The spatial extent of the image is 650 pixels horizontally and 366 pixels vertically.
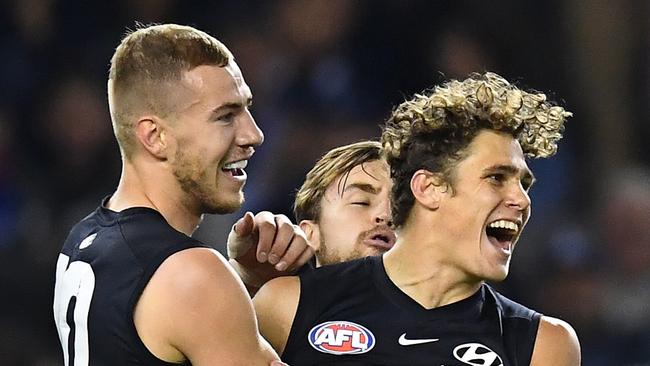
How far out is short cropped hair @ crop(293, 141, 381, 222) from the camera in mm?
3865

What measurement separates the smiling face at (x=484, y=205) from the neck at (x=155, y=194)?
2.51ft

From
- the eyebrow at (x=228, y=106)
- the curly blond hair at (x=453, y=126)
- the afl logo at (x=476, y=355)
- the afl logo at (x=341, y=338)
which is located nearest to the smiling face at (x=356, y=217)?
the curly blond hair at (x=453, y=126)

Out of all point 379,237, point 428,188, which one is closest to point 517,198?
point 428,188

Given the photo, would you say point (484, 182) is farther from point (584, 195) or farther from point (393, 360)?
point (584, 195)

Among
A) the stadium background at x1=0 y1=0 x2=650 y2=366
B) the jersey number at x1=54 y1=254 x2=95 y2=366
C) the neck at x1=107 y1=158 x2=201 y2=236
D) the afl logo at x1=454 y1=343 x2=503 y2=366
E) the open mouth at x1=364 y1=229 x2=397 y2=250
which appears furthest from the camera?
the stadium background at x1=0 y1=0 x2=650 y2=366

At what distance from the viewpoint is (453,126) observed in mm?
3414

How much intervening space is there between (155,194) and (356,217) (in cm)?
94

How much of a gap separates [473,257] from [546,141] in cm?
46

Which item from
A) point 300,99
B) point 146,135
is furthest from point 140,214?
point 300,99

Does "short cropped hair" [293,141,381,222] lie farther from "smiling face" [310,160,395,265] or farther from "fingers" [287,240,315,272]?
"fingers" [287,240,315,272]

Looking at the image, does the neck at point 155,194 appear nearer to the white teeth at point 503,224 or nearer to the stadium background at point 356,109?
the white teeth at point 503,224

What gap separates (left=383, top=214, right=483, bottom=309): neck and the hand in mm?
278

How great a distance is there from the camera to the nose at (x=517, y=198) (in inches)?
130

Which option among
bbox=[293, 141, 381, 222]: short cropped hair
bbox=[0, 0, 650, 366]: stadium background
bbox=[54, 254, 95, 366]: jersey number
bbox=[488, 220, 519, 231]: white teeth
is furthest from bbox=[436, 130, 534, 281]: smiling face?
bbox=[0, 0, 650, 366]: stadium background
